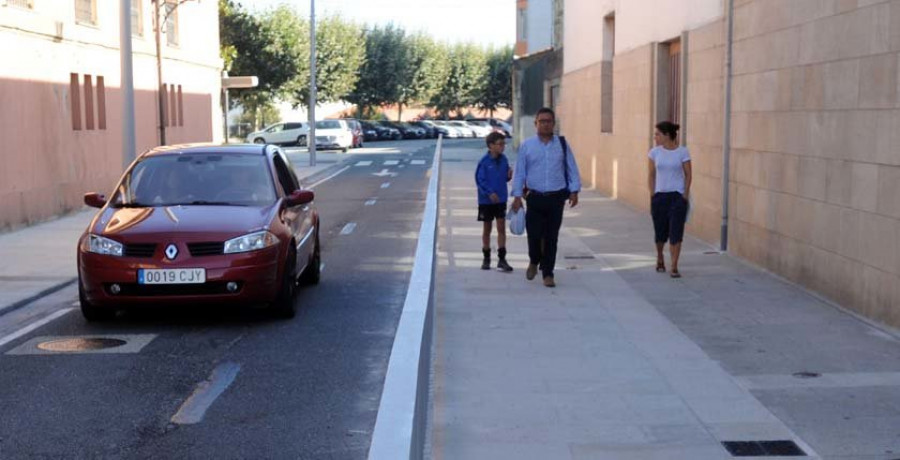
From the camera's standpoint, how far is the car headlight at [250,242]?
917cm

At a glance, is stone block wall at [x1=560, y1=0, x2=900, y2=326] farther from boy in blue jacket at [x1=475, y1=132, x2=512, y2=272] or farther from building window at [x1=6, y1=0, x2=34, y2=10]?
building window at [x1=6, y1=0, x2=34, y2=10]

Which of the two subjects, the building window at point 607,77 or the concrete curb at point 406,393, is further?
the building window at point 607,77

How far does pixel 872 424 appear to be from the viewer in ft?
20.2

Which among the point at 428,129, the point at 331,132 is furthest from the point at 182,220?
the point at 428,129

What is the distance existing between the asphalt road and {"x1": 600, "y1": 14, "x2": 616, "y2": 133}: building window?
13.5m

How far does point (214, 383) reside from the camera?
7379 millimetres

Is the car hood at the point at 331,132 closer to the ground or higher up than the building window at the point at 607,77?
→ closer to the ground

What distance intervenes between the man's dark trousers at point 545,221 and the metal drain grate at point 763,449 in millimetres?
5291

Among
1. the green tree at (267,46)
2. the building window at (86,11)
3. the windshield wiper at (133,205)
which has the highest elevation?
the green tree at (267,46)

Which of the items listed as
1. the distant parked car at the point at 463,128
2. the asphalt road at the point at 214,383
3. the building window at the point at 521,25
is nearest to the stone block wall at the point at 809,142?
the asphalt road at the point at 214,383

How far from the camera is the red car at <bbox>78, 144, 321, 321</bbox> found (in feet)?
29.7

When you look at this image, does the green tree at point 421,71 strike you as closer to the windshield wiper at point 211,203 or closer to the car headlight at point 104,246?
the windshield wiper at point 211,203

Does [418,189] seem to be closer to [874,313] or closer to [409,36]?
[874,313]

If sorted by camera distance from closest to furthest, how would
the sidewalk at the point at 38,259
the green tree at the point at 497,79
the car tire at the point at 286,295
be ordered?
the car tire at the point at 286,295, the sidewalk at the point at 38,259, the green tree at the point at 497,79
